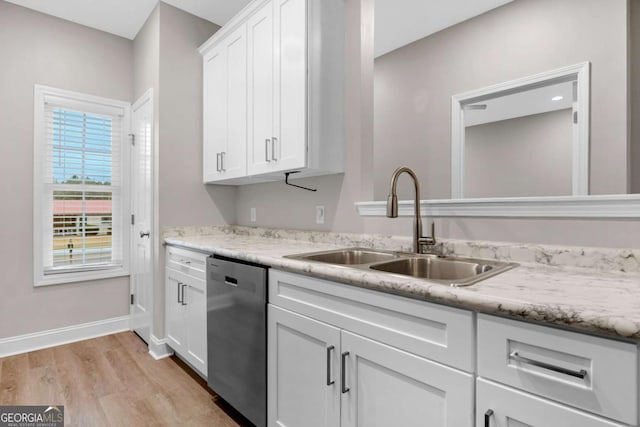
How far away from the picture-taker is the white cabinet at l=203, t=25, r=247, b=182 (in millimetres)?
2273

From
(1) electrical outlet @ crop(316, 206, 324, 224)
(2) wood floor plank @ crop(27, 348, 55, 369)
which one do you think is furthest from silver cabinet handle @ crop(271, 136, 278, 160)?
(2) wood floor plank @ crop(27, 348, 55, 369)

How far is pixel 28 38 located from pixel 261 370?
3185mm

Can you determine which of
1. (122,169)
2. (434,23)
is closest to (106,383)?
(122,169)

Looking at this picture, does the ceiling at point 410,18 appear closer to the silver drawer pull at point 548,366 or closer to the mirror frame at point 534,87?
the mirror frame at point 534,87

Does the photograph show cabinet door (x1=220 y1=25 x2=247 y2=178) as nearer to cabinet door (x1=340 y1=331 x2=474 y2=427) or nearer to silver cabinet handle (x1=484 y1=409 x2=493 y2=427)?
cabinet door (x1=340 y1=331 x2=474 y2=427)

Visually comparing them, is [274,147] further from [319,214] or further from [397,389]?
[397,389]

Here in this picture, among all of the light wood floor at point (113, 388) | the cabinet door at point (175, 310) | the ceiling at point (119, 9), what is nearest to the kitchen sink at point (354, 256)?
the light wood floor at point (113, 388)

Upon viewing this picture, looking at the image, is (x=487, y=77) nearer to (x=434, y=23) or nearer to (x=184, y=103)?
(x=434, y=23)

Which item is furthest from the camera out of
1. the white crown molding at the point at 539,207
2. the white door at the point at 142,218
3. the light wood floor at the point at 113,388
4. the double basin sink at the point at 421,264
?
the white door at the point at 142,218

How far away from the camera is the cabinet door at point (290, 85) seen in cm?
180

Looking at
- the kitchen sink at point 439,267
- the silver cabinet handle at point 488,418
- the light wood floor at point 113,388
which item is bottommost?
the light wood floor at point 113,388

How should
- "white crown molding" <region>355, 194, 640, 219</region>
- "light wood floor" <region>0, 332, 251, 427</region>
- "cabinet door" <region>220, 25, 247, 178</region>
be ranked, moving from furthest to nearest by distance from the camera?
1. "cabinet door" <region>220, 25, 247, 178</region>
2. "light wood floor" <region>0, 332, 251, 427</region>
3. "white crown molding" <region>355, 194, 640, 219</region>

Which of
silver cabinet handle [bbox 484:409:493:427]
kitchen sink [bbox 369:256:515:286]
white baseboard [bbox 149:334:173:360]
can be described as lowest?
white baseboard [bbox 149:334:173:360]

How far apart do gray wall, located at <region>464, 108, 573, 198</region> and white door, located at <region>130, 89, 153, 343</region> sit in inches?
93.9
